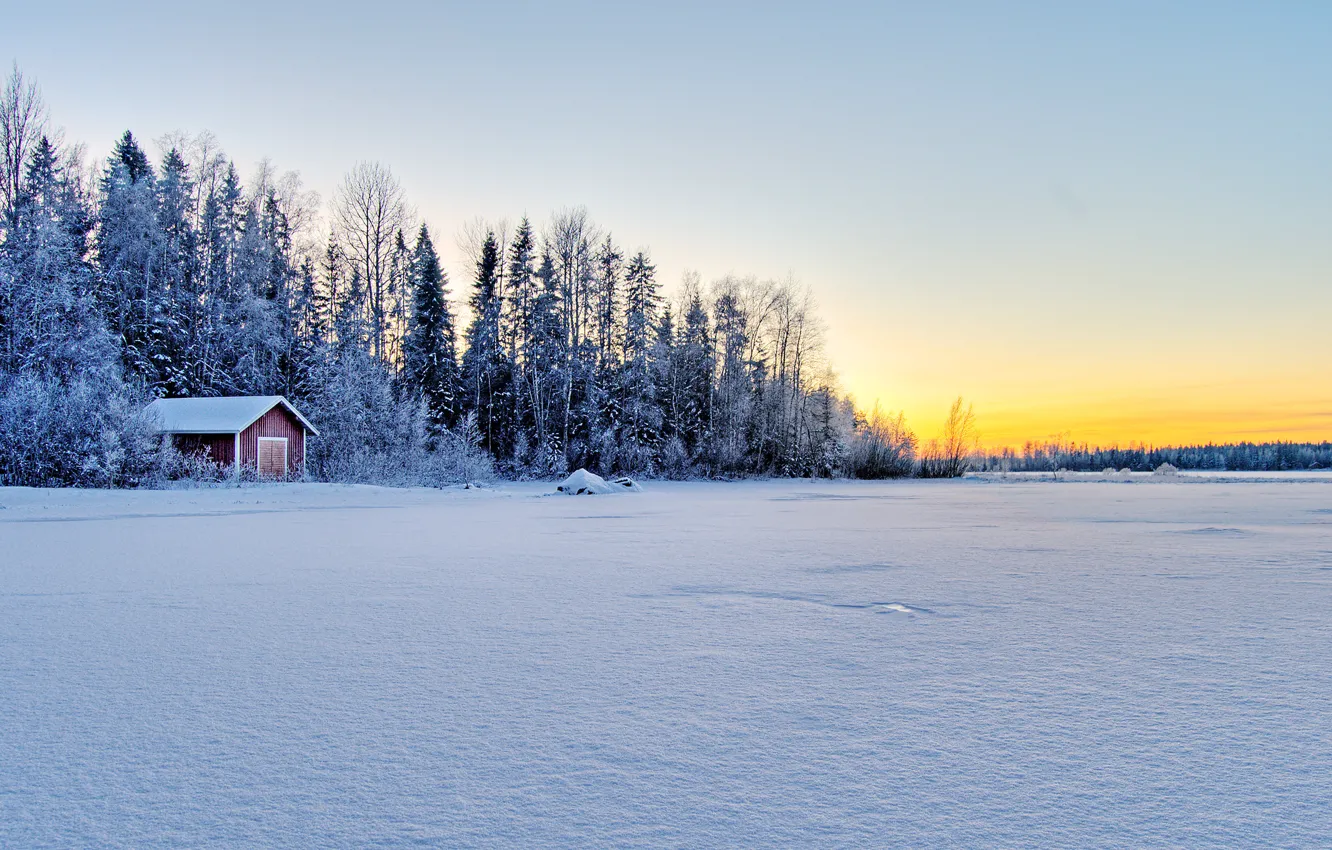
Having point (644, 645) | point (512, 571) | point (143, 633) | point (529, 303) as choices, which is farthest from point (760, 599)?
point (529, 303)

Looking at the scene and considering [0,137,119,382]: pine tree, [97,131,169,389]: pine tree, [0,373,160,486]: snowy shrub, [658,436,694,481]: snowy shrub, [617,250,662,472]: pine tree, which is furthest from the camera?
Result: [658,436,694,481]: snowy shrub

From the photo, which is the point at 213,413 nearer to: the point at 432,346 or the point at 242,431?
the point at 242,431

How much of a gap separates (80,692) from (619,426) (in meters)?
35.5

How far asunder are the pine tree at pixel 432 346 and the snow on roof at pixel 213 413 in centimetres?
1067

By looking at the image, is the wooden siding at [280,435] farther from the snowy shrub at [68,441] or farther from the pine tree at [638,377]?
the pine tree at [638,377]

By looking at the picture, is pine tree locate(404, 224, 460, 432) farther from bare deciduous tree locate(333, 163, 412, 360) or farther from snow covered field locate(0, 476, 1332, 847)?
snow covered field locate(0, 476, 1332, 847)

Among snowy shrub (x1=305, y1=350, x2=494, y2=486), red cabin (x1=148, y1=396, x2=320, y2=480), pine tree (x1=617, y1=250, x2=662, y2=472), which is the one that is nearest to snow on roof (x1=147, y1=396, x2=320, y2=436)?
red cabin (x1=148, y1=396, x2=320, y2=480)

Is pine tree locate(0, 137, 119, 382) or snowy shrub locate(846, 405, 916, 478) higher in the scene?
pine tree locate(0, 137, 119, 382)

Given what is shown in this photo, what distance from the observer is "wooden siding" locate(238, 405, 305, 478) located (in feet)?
88.5

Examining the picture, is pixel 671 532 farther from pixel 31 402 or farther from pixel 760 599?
pixel 31 402

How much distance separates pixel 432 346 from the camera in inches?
1607

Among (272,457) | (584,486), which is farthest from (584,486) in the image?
(272,457)

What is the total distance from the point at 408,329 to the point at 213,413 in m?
13.8

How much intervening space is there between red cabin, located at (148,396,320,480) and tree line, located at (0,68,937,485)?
4.35ft
